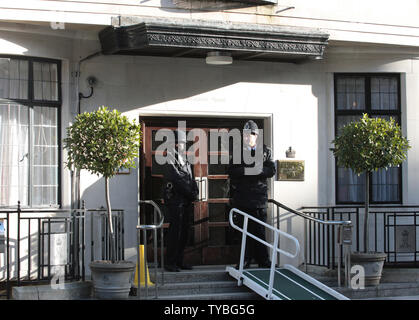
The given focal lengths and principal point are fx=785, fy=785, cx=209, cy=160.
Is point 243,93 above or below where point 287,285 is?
above

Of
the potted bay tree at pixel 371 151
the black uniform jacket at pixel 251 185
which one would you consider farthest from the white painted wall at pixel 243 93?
the potted bay tree at pixel 371 151

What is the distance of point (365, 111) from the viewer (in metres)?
13.3

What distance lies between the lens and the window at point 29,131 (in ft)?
36.4

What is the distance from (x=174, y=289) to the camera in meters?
10.7

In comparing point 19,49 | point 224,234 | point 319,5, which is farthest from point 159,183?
point 319,5

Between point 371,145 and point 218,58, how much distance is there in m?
2.60

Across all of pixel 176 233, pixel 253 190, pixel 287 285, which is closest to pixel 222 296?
pixel 287 285

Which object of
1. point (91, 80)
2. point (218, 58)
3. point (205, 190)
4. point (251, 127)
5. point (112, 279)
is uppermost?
point (218, 58)

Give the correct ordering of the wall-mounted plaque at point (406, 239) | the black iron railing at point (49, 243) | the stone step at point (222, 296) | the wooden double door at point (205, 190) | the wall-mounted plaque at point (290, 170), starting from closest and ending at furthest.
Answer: the black iron railing at point (49, 243) → the stone step at point (222, 296) → the wooden double door at point (205, 190) → the wall-mounted plaque at point (406, 239) → the wall-mounted plaque at point (290, 170)

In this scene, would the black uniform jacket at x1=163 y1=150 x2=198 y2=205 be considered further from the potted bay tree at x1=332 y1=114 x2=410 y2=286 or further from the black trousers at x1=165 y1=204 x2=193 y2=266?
the potted bay tree at x1=332 y1=114 x2=410 y2=286

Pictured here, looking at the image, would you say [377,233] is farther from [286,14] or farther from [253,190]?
[286,14]

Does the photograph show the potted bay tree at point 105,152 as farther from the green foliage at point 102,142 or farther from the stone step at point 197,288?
the stone step at point 197,288

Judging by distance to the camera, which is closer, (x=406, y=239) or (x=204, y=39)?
(x=204, y=39)

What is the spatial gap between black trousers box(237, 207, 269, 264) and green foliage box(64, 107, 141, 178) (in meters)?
2.32
